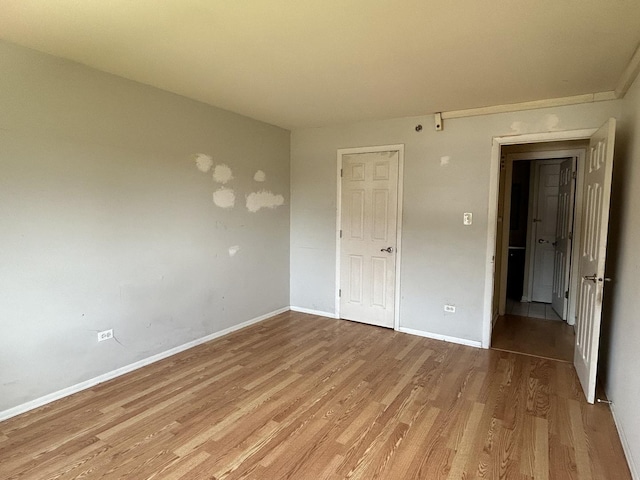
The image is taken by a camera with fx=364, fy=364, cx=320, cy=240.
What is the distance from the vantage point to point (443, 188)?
391 cm

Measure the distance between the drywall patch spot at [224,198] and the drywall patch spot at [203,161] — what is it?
27cm

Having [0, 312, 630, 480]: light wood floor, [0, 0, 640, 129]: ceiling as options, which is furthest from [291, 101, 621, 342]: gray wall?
[0, 312, 630, 480]: light wood floor

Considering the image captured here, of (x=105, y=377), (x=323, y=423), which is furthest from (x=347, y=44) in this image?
(x=105, y=377)

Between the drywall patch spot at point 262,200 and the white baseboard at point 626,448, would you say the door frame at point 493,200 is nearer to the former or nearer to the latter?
the white baseboard at point 626,448

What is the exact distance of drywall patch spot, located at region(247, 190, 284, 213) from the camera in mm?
4301

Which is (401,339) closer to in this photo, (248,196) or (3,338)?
(248,196)

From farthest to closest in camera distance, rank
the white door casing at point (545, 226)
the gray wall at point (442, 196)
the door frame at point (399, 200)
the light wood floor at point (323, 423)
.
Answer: the white door casing at point (545, 226)
the door frame at point (399, 200)
the gray wall at point (442, 196)
the light wood floor at point (323, 423)

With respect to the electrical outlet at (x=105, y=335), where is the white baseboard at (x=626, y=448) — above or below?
below

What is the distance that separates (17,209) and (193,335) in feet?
6.17

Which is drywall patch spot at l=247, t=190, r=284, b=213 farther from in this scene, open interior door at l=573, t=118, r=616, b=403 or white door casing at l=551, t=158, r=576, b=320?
white door casing at l=551, t=158, r=576, b=320

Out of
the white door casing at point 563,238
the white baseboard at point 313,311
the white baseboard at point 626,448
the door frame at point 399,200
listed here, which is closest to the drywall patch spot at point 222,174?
the door frame at point 399,200

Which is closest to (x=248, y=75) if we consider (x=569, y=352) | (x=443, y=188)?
(x=443, y=188)

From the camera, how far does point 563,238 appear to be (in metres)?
4.93

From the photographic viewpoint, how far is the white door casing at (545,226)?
5418mm
